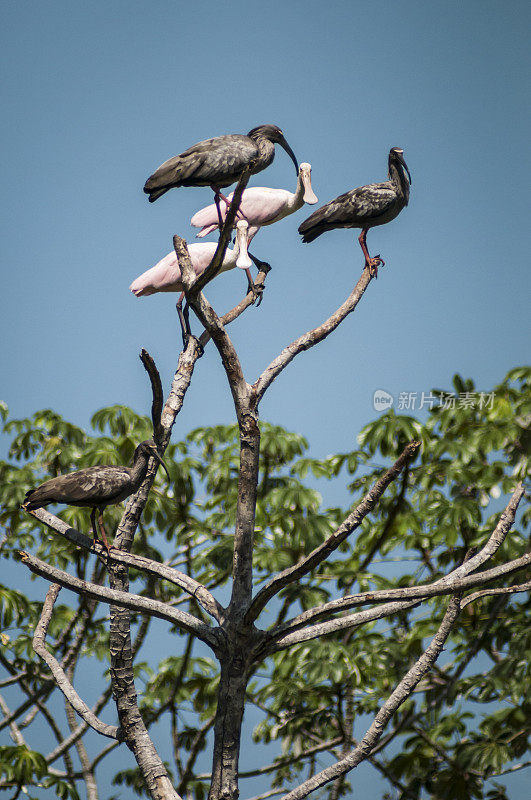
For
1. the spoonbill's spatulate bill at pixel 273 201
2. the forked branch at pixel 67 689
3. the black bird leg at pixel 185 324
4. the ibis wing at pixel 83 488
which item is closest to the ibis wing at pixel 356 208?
the spoonbill's spatulate bill at pixel 273 201

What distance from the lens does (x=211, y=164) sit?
197 inches

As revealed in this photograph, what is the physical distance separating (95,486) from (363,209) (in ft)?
9.02

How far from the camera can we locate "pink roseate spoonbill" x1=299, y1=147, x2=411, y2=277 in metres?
6.00

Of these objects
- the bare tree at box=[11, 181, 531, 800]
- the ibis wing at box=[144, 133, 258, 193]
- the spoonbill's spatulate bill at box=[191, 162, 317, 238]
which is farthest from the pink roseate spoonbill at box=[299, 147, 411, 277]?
the bare tree at box=[11, 181, 531, 800]

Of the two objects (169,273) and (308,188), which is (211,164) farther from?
(169,273)

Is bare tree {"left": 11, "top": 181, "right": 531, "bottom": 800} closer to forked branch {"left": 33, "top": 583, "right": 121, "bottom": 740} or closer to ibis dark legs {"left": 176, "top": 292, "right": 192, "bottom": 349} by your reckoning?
forked branch {"left": 33, "top": 583, "right": 121, "bottom": 740}

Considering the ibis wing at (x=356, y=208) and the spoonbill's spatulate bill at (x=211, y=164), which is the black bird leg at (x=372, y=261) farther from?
the spoonbill's spatulate bill at (x=211, y=164)

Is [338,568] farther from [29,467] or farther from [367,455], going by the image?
[29,467]

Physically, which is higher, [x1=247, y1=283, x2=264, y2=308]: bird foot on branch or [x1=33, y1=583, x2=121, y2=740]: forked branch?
[x1=247, y1=283, x2=264, y2=308]: bird foot on branch

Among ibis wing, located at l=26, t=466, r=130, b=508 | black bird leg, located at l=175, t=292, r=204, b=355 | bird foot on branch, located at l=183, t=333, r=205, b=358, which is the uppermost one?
black bird leg, located at l=175, t=292, r=204, b=355

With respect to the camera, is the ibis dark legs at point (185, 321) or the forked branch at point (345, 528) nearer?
the forked branch at point (345, 528)
